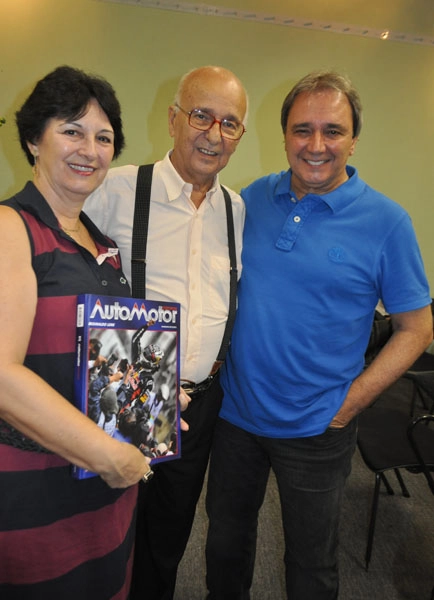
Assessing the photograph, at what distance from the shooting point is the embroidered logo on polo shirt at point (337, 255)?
1.32m

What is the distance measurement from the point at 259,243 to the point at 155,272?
376mm

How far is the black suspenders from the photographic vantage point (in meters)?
1.27

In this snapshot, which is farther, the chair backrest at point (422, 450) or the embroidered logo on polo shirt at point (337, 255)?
the chair backrest at point (422, 450)

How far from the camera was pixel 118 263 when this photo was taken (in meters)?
1.15

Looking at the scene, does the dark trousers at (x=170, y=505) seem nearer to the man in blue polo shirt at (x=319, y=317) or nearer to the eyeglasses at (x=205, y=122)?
the man in blue polo shirt at (x=319, y=317)

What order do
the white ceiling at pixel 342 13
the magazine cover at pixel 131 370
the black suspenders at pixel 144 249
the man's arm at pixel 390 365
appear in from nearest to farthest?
the magazine cover at pixel 131 370
the black suspenders at pixel 144 249
the man's arm at pixel 390 365
the white ceiling at pixel 342 13

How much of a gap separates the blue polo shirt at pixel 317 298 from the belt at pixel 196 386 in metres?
0.11

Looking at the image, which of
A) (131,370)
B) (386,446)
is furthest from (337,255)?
(386,446)

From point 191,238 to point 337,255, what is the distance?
47cm

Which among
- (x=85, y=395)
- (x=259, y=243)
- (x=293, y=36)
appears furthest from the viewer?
(x=293, y=36)

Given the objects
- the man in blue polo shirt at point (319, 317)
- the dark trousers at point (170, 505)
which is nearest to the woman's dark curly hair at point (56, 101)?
the man in blue polo shirt at point (319, 317)

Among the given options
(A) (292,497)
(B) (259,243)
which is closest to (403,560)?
(A) (292,497)

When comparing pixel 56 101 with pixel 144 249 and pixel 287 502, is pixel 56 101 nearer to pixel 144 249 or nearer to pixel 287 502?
pixel 144 249

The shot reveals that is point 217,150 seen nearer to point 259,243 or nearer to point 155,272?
point 259,243
